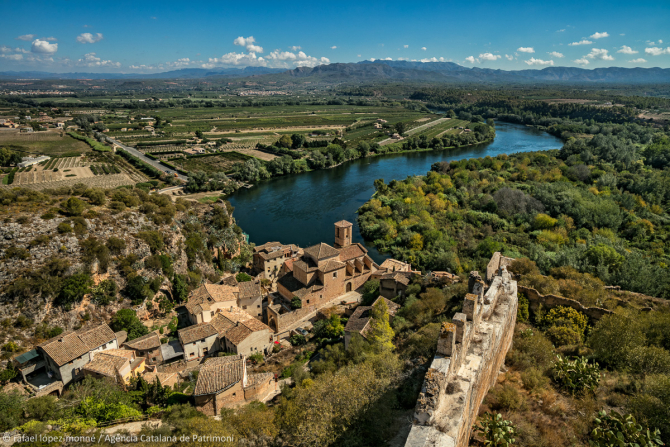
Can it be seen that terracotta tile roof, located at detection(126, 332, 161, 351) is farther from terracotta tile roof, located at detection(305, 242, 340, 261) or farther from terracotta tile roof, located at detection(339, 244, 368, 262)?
terracotta tile roof, located at detection(339, 244, 368, 262)

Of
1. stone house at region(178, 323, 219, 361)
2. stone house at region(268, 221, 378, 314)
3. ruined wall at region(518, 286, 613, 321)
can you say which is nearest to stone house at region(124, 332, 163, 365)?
stone house at region(178, 323, 219, 361)

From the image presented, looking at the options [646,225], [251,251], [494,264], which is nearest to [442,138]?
[646,225]

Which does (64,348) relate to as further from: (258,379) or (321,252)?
(321,252)

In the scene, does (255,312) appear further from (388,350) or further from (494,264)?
(494,264)

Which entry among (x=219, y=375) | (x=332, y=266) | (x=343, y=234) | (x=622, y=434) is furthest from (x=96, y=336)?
(x=622, y=434)

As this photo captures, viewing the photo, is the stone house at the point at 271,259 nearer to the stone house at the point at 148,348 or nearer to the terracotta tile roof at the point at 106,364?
the stone house at the point at 148,348

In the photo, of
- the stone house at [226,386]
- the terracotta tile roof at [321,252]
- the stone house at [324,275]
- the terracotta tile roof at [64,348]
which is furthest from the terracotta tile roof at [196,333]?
the terracotta tile roof at [321,252]

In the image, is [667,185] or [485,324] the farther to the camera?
[667,185]
